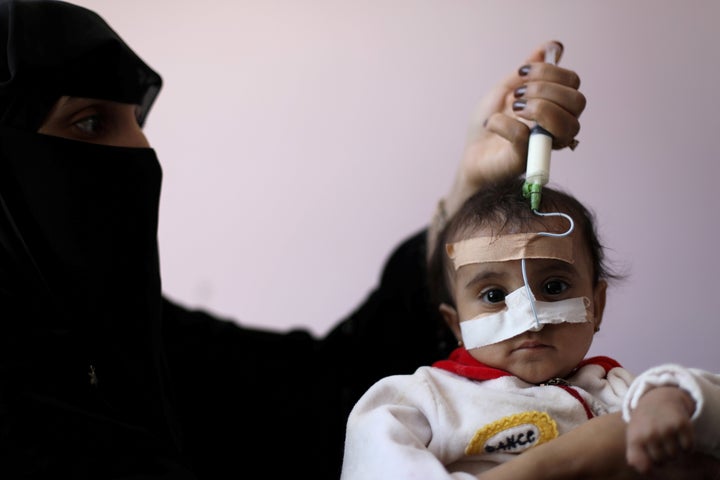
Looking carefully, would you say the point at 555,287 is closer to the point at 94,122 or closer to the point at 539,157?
the point at 539,157

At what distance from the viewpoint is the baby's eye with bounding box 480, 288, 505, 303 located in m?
1.23

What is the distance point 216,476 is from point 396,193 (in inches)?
41.3

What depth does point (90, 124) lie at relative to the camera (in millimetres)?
1391

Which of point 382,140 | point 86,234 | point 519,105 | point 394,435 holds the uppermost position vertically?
point 519,105

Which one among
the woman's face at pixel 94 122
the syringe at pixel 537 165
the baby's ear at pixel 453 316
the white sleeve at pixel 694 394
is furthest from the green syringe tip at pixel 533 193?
the woman's face at pixel 94 122

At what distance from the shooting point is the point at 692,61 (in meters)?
1.96

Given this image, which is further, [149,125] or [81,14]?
[149,125]

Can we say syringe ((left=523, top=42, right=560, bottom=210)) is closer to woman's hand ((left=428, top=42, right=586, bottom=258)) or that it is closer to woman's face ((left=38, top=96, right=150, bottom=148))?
woman's hand ((left=428, top=42, right=586, bottom=258))

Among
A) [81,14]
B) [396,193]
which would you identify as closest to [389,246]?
[396,193]

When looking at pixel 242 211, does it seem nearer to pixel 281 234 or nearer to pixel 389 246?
pixel 281 234

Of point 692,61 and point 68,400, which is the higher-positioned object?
point 692,61

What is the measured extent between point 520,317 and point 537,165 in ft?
0.89

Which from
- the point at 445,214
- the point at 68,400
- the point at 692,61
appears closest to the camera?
the point at 68,400

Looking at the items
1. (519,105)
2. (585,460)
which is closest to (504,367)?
(585,460)
